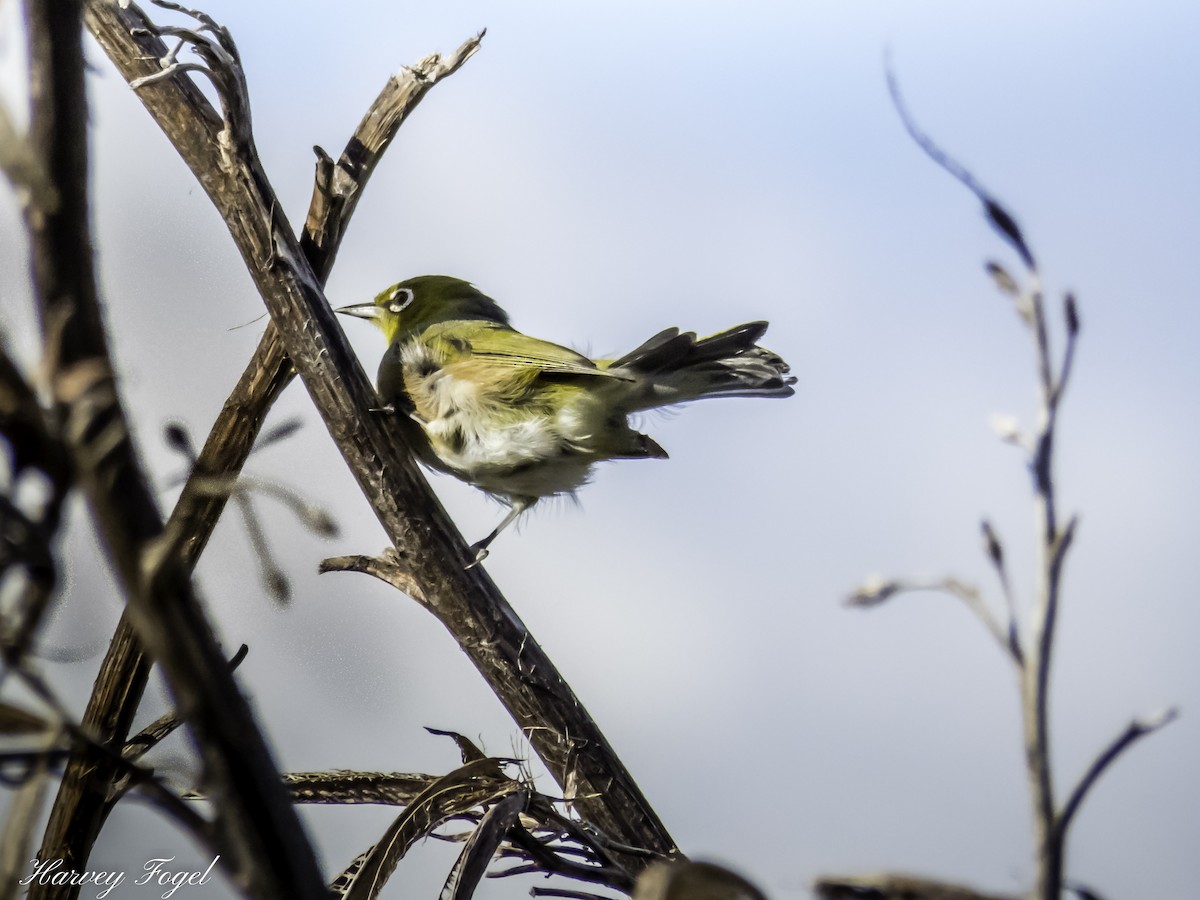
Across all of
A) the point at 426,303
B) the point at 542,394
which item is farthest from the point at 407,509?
the point at 426,303

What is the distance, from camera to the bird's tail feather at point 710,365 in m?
3.56

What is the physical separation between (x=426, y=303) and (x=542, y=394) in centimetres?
101

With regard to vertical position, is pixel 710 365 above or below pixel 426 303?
below

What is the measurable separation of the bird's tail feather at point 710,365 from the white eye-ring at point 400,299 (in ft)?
4.37

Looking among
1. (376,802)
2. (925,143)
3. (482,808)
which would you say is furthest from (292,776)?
(925,143)

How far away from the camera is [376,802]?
2172 mm

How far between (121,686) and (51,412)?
7.27 ft

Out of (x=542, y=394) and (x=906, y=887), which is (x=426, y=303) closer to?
(x=542, y=394)

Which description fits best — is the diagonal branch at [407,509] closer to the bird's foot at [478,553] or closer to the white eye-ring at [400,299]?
the bird's foot at [478,553]

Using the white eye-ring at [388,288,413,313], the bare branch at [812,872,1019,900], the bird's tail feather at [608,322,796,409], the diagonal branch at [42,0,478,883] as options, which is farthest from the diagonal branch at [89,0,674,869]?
the white eye-ring at [388,288,413,313]

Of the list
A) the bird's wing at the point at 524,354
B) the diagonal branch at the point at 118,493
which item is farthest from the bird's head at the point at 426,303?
the diagonal branch at the point at 118,493

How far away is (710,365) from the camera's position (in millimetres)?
3637

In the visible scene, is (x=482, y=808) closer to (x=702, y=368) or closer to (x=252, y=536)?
(x=252, y=536)

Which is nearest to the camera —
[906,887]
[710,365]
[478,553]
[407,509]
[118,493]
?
[118,493]
